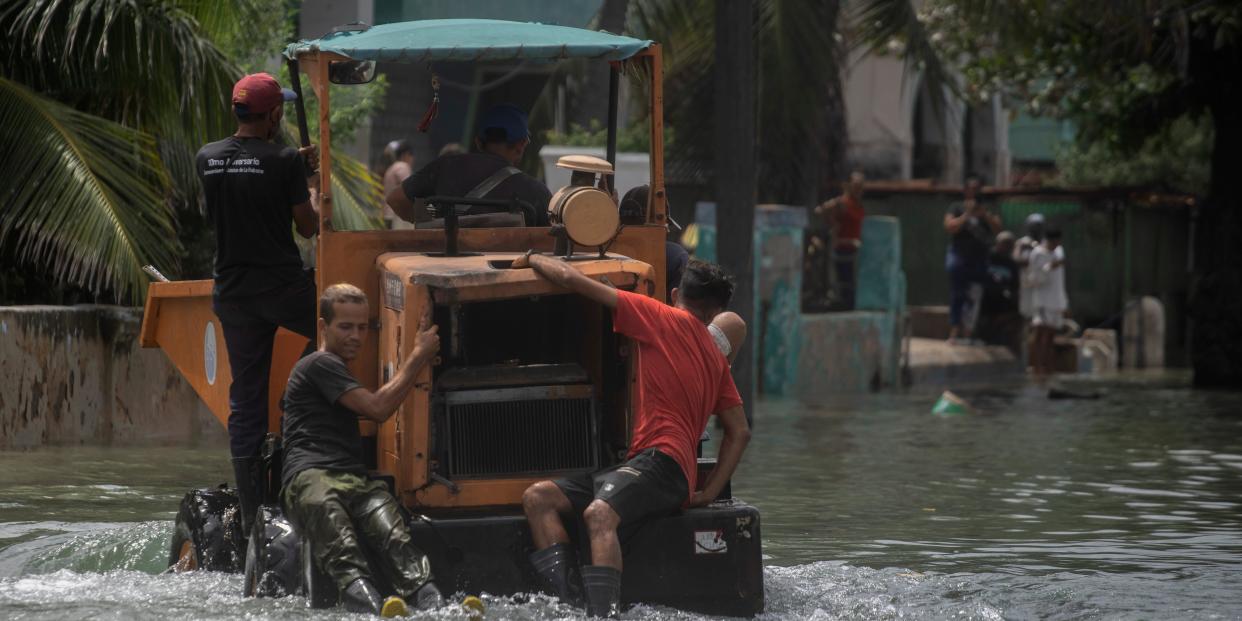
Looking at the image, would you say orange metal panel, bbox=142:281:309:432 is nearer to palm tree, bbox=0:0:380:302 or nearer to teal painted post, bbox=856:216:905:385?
palm tree, bbox=0:0:380:302

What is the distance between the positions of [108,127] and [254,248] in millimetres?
5421

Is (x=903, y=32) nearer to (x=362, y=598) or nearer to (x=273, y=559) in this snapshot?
(x=273, y=559)

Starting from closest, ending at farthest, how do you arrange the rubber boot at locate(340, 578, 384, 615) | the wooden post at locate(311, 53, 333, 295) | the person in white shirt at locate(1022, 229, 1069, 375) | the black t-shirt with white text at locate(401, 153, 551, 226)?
the rubber boot at locate(340, 578, 384, 615) < the wooden post at locate(311, 53, 333, 295) < the black t-shirt with white text at locate(401, 153, 551, 226) < the person in white shirt at locate(1022, 229, 1069, 375)

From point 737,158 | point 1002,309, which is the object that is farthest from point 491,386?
point 1002,309

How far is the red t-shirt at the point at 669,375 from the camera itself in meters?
6.95

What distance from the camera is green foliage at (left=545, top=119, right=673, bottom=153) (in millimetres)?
19453

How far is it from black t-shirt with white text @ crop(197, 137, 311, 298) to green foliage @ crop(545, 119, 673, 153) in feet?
32.6

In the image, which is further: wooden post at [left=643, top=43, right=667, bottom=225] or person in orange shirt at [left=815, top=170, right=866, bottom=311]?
person in orange shirt at [left=815, top=170, right=866, bottom=311]

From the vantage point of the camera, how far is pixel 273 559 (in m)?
7.02

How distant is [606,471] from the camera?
7020 millimetres

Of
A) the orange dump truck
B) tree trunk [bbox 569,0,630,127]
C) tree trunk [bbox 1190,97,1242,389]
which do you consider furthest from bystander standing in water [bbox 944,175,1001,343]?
the orange dump truck

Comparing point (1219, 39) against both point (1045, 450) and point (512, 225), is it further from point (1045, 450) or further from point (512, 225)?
point (512, 225)

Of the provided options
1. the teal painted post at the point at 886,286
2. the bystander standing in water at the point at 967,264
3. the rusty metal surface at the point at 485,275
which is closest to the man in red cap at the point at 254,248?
the rusty metal surface at the point at 485,275

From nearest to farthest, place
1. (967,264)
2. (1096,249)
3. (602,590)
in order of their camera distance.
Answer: (602,590) < (967,264) < (1096,249)
